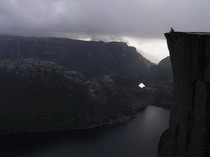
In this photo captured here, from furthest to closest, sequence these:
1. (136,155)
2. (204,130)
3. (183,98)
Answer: (136,155) → (183,98) → (204,130)

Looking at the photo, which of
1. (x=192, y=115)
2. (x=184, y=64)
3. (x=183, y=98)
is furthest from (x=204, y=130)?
(x=184, y=64)

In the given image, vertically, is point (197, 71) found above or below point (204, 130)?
above

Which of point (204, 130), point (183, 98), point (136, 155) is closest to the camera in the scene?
point (204, 130)

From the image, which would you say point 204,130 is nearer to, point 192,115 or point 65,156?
point 192,115

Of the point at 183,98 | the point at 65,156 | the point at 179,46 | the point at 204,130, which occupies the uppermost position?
the point at 179,46

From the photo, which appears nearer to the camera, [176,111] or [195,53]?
[195,53]

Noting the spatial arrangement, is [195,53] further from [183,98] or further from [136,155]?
[136,155]

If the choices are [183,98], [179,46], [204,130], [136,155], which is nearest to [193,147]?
[204,130]
